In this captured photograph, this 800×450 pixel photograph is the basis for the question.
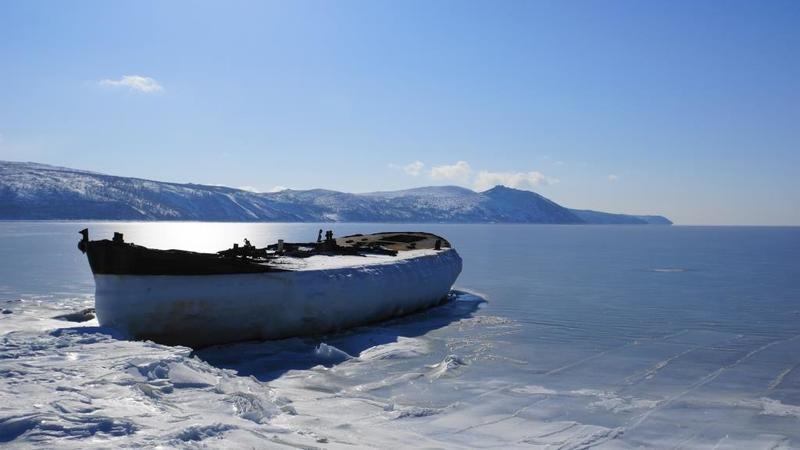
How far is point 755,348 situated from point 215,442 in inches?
696

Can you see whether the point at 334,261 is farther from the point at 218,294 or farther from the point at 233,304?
the point at 218,294

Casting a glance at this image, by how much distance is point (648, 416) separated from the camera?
1241 centimetres

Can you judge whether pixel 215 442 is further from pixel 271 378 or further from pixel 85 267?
pixel 85 267

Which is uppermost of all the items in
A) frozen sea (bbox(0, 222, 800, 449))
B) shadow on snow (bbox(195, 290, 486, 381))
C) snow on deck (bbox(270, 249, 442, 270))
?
snow on deck (bbox(270, 249, 442, 270))

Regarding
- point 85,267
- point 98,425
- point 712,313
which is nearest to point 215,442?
point 98,425

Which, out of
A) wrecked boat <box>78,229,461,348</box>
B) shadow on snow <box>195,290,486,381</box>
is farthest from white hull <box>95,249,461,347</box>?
shadow on snow <box>195,290,486,381</box>

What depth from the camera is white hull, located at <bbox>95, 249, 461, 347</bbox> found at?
1764 cm

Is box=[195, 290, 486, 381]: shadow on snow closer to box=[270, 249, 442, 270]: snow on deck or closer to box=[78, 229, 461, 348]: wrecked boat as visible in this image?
box=[78, 229, 461, 348]: wrecked boat

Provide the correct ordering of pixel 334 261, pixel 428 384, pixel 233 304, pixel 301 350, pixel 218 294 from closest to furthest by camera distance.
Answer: pixel 428 384
pixel 218 294
pixel 301 350
pixel 233 304
pixel 334 261

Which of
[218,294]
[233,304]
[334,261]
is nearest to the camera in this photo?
[218,294]

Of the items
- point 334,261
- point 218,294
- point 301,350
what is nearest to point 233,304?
point 218,294

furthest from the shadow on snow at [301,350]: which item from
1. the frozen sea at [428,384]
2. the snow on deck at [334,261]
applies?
the snow on deck at [334,261]

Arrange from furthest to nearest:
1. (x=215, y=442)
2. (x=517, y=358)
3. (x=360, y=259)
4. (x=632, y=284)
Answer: (x=632, y=284) → (x=360, y=259) → (x=517, y=358) → (x=215, y=442)

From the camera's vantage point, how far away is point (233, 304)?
18.3m
